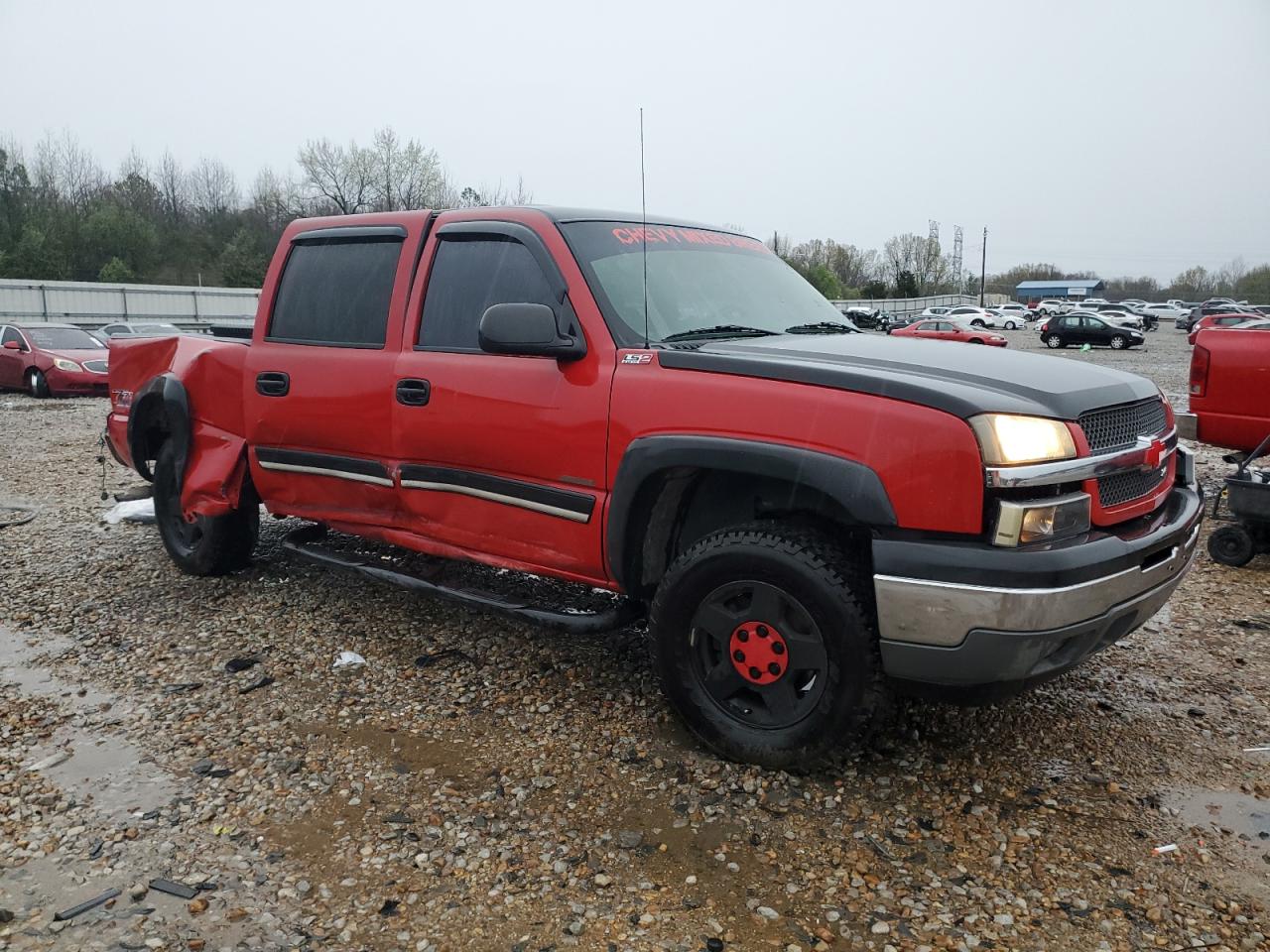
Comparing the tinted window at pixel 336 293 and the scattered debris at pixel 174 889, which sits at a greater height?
the tinted window at pixel 336 293

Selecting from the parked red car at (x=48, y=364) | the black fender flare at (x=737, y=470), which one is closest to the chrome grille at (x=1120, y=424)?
the black fender flare at (x=737, y=470)

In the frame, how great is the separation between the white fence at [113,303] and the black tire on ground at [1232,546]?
3054cm

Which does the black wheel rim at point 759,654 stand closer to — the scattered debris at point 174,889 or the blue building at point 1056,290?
the scattered debris at point 174,889

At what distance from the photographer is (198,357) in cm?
506

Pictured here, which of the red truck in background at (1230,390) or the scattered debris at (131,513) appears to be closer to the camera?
the red truck in background at (1230,390)

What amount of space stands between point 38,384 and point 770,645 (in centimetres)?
1729

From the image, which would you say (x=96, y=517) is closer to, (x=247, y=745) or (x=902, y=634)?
(x=247, y=745)

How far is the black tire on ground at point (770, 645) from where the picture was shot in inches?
115

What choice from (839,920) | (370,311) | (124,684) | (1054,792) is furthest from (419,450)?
(1054,792)

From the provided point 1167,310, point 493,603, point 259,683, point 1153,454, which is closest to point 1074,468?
point 1153,454

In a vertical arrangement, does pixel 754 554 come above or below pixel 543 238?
below

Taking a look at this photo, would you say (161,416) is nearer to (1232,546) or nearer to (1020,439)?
(1020,439)

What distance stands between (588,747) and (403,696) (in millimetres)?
922

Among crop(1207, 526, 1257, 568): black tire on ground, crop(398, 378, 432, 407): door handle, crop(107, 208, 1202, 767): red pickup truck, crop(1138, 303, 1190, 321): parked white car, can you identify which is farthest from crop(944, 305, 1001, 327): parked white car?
crop(398, 378, 432, 407): door handle
